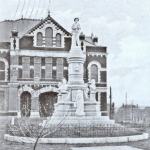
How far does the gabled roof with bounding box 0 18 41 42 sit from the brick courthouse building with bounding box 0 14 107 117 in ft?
2.34

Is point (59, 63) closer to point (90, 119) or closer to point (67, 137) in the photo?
point (90, 119)

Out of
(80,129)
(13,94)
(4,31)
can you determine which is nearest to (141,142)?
(80,129)

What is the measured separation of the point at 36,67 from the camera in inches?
1609

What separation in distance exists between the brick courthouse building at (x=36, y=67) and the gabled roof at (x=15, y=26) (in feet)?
2.34

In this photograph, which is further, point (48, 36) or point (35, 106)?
point (48, 36)

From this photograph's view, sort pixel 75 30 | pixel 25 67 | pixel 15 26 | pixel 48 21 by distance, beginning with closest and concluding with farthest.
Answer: pixel 75 30 < pixel 25 67 < pixel 48 21 < pixel 15 26

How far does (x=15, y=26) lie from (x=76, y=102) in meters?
24.9

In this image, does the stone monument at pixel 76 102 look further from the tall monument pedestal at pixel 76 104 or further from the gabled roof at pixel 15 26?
the gabled roof at pixel 15 26

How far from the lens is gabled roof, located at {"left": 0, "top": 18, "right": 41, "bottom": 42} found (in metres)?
43.2

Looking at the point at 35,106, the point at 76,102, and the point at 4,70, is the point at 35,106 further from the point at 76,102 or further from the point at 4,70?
the point at 76,102

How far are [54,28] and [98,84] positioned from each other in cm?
861

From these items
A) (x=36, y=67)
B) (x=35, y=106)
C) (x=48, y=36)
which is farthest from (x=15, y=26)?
(x=35, y=106)

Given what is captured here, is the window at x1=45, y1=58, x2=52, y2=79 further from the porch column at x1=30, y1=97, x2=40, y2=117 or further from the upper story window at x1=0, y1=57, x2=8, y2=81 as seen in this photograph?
the upper story window at x1=0, y1=57, x2=8, y2=81

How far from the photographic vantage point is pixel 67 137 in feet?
55.8
